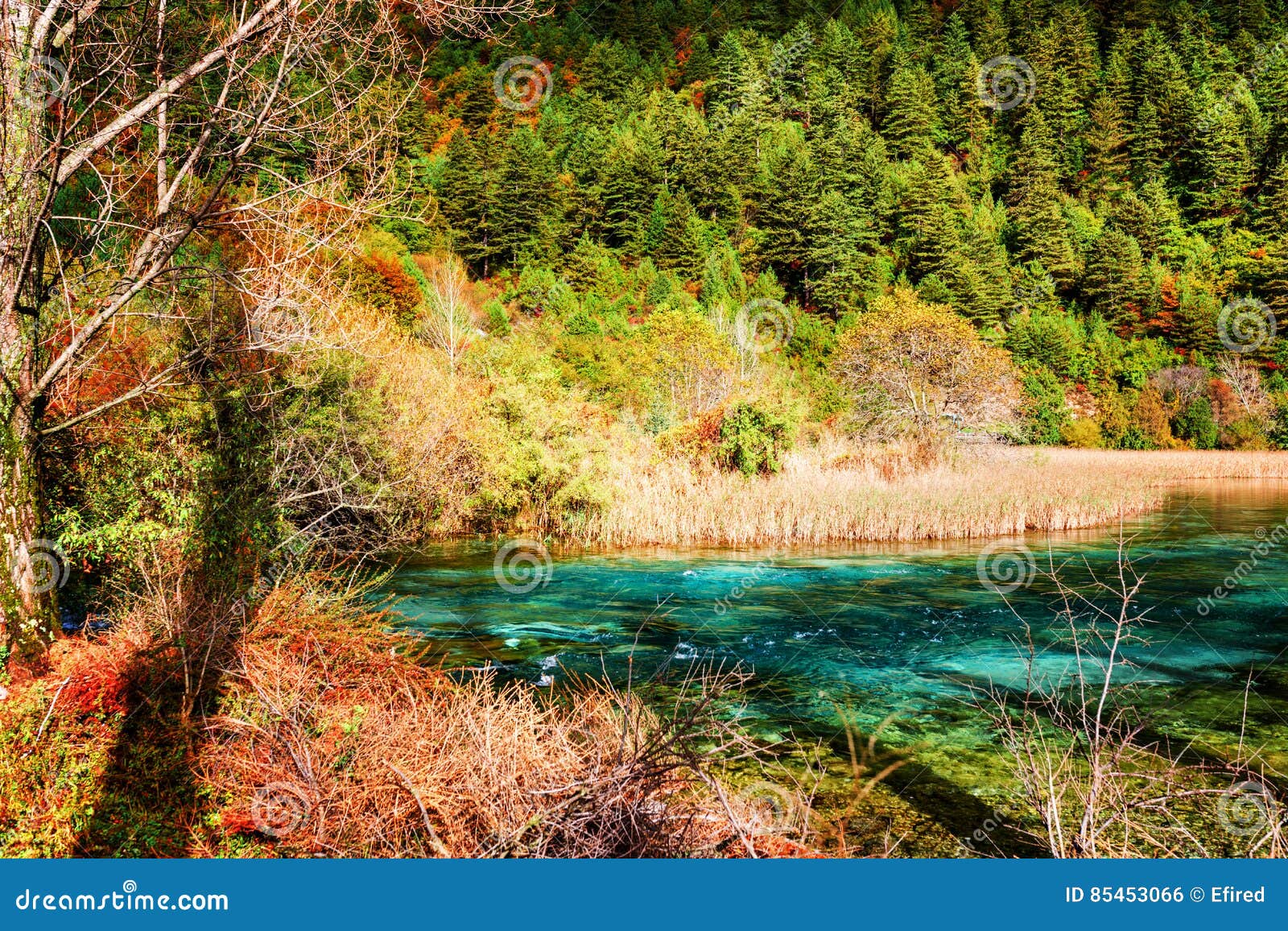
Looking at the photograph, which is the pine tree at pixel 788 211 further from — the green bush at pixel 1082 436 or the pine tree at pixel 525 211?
the green bush at pixel 1082 436

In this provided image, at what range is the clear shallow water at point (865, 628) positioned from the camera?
6.79 meters

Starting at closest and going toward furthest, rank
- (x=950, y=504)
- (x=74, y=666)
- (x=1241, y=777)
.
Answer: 1. (x=74, y=666)
2. (x=1241, y=777)
3. (x=950, y=504)

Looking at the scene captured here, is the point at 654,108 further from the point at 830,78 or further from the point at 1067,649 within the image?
the point at 1067,649

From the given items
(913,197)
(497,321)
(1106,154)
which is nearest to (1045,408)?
(913,197)

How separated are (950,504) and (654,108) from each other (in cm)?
6953

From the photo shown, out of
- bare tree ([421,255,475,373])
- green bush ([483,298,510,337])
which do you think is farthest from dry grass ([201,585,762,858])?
green bush ([483,298,510,337])

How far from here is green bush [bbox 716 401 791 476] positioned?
63.3 feet

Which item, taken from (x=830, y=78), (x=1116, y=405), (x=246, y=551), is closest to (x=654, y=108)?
(x=830, y=78)

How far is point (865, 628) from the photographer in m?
9.70

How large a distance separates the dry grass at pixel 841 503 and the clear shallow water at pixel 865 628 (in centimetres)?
78

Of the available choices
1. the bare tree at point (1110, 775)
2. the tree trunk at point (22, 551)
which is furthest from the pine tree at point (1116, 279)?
the tree trunk at point (22, 551)

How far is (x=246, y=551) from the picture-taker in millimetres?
8422

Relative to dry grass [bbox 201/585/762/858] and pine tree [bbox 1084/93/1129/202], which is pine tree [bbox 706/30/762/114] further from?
dry grass [bbox 201/585/762/858]

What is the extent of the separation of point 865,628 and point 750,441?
9.88 metres
